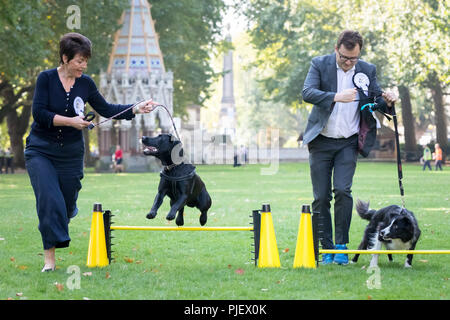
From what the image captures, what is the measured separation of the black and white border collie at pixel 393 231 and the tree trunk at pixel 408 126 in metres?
49.1

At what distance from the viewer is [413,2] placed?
138 feet

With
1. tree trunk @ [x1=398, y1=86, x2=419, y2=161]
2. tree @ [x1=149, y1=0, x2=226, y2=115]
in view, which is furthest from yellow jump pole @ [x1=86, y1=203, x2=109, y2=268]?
tree trunk @ [x1=398, y1=86, x2=419, y2=161]

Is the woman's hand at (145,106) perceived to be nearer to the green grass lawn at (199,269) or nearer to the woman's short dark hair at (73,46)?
the woman's short dark hair at (73,46)

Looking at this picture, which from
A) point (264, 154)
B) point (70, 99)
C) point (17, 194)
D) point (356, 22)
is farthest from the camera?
point (264, 154)

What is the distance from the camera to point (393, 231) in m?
7.90

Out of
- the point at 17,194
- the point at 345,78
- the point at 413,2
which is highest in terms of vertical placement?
the point at 413,2

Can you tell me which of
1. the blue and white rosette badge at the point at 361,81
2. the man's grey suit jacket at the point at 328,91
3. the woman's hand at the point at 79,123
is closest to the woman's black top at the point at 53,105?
the woman's hand at the point at 79,123

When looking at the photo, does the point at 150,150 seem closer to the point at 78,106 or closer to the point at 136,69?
the point at 78,106

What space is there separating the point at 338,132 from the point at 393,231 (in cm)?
121

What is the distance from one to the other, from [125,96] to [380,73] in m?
18.8

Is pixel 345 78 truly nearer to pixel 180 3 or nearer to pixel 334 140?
pixel 334 140

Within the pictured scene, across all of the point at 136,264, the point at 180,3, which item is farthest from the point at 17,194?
the point at 180,3

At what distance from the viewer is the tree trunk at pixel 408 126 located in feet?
185

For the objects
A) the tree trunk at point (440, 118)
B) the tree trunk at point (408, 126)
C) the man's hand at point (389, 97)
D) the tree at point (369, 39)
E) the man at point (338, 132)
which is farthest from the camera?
the tree trunk at point (408, 126)
